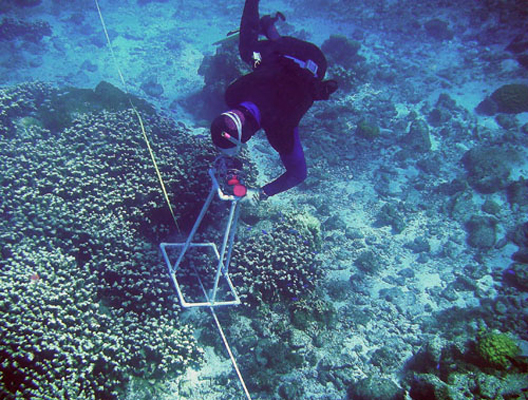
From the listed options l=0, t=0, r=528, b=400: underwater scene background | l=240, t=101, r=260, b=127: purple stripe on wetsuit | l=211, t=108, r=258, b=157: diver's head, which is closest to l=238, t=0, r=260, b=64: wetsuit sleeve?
l=240, t=101, r=260, b=127: purple stripe on wetsuit

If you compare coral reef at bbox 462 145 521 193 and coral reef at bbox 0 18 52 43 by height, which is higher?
coral reef at bbox 462 145 521 193

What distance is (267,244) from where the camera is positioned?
17.5ft

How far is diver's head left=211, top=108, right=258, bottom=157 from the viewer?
9.11 feet

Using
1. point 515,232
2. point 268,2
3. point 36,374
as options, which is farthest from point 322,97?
point 268,2

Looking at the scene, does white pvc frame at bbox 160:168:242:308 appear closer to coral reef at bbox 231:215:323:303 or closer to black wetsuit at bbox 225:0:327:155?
coral reef at bbox 231:215:323:303

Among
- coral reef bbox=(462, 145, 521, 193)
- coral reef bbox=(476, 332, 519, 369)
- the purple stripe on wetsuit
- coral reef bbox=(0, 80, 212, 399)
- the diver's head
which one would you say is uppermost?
coral reef bbox=(462, 145, 521, 193)

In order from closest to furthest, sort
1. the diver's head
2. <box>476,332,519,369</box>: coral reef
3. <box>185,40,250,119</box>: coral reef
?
the diver's head < <box>476,332,519,369</box>: coral reef < <box>185,40,250,119</box>: coral reef

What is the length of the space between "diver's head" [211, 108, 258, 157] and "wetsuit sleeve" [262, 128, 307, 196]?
837 mm

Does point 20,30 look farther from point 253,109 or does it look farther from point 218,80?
point 253,109

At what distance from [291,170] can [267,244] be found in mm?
1979

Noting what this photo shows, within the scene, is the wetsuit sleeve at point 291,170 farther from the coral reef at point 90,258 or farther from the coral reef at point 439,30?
the coral reef at point 439,30

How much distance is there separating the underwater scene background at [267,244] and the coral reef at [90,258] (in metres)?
0.03

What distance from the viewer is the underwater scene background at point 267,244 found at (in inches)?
155

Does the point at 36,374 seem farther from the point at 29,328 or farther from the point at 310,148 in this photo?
the point at 310,148
